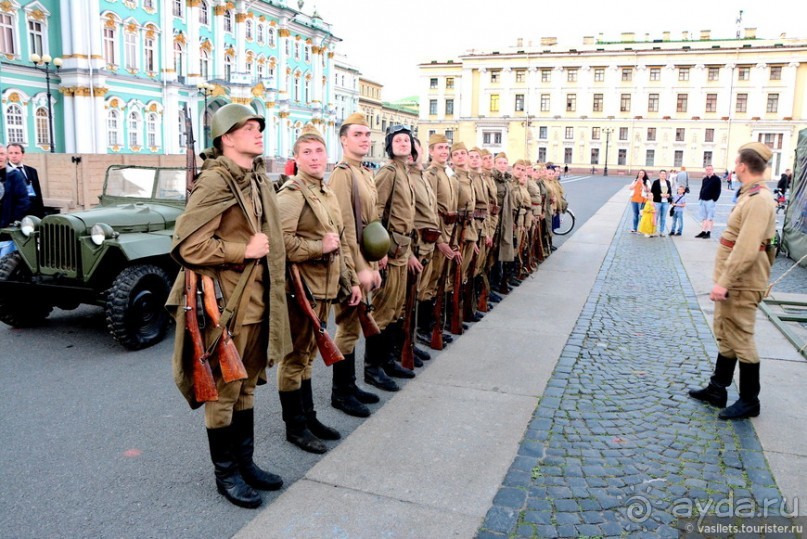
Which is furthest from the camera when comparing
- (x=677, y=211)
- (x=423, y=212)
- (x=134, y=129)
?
(x=134, y=129)

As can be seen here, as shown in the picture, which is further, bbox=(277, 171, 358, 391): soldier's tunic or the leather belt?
the leather belt

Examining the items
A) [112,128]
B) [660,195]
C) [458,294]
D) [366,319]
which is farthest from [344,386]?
[112,128]

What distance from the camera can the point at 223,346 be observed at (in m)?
3.43

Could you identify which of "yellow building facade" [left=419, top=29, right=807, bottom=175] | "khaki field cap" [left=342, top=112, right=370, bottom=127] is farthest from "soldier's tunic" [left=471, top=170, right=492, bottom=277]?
"yellow building facade" [left=419, top=29, right=807, bottom=175]

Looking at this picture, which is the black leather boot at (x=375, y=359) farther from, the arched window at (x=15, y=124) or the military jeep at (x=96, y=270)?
the arched window at (x=15, y=124)

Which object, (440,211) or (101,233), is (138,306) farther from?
(440,211)

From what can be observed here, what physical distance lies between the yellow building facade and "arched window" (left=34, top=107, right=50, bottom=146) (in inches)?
2412

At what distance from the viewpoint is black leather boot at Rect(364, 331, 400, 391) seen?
222 inches

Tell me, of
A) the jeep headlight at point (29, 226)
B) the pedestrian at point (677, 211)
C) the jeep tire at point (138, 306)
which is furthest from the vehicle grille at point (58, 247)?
the pedestrian at point (677, 211)

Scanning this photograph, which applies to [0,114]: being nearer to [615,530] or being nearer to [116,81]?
[116,81]

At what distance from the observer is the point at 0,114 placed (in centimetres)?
3538

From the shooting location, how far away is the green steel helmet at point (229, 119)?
3486 mm

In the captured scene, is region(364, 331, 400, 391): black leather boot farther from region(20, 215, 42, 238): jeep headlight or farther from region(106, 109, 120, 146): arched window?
region(106, 109, 120, 146): arched window

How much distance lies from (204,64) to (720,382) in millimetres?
51441
